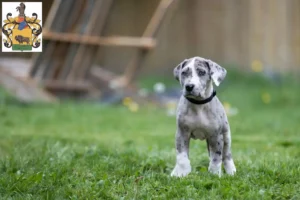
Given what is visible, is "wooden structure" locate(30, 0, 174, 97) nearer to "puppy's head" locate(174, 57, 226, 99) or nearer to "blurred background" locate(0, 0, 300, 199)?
"blurred background" locate(0, 0, 300, 199)

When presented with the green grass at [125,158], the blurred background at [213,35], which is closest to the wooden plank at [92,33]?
the green grass at [125,158]

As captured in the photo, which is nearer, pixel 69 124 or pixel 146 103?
pixel 69 124

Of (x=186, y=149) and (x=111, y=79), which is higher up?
(x=186, y=149)

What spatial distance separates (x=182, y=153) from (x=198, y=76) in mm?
636

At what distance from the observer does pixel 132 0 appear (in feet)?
65.0

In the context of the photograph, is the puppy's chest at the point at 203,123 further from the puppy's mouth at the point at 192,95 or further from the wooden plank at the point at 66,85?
the wooden plank at the point at 66,85

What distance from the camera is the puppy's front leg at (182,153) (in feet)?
17.2

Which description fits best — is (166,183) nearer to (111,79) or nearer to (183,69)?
(183,69)

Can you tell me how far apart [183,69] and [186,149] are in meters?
Answer: 0.65

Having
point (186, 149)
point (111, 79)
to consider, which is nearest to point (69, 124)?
point (111, 79)

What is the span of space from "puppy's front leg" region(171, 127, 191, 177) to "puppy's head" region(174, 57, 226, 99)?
1.12 feet

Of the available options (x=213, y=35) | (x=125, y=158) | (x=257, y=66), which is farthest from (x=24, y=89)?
(x=213, y=35)

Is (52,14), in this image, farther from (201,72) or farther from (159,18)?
(201,72)

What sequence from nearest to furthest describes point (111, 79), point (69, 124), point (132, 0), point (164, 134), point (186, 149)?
point (186, 149), point (164, 134), point (69, 124), point (111, 79), point (132, 0)
